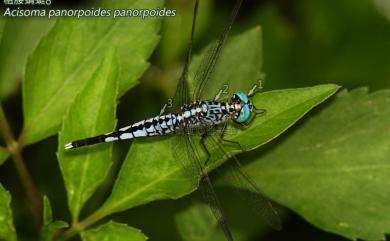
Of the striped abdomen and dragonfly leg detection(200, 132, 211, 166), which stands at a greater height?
the striped abdomen

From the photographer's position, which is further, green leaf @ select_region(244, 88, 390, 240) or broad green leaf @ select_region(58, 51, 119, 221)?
green leaf @ select_region(244, 88, 390, 240)

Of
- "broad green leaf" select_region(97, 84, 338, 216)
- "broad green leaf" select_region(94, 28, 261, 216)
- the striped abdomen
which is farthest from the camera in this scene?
the striped abdomen

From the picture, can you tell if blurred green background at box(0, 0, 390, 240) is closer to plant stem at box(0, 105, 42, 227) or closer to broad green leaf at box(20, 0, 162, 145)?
broad green leaf at box(20, 0, 162, 145)

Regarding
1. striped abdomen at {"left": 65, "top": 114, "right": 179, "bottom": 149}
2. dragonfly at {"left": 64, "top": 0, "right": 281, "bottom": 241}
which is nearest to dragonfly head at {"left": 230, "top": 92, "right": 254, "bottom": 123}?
dragonfly at {"left": 64, "top": 0, "right": 281, "bottom": 241}

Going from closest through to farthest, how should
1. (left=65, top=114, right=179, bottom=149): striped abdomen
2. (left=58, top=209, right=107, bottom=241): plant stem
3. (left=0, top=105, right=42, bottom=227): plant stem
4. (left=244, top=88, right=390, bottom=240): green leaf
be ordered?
(left=58, top=209, right=107, bottom=241): plant stem, (left=244, top=88, right=390, bottom=240): green leaf, (left=0, top=105, right=42, bottom=227): plant stem, (left=65, top=114, right=179, bottom=149): striped abdomen

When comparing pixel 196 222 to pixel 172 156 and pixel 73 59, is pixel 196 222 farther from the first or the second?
pixel 73 59

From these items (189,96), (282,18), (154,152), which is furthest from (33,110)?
(282,18)
